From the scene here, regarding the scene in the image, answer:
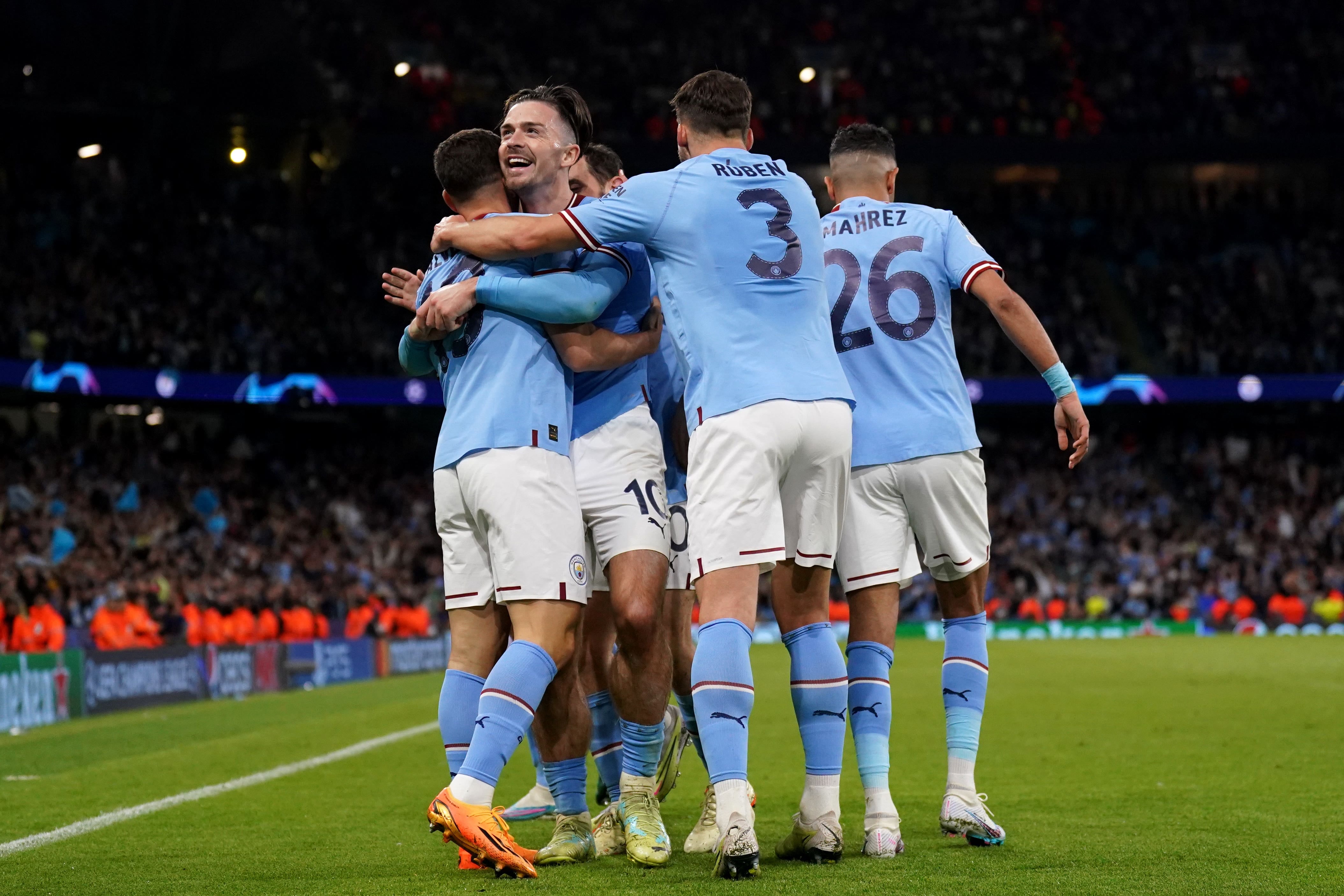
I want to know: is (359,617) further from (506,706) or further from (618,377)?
(506,706)

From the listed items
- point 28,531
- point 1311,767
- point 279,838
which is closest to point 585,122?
point 279,838

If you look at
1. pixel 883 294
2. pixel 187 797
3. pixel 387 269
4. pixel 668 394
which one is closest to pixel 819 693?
pixel 883 294

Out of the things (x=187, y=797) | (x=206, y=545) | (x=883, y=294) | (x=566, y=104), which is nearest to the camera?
(x=566, y=104)

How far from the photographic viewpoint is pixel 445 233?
5008 millimetres

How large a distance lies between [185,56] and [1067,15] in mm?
21909

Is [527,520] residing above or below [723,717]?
above

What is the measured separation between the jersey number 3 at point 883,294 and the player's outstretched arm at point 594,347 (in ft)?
2.58

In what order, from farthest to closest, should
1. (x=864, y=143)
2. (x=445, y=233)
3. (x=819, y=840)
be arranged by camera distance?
(x=864, y=143)
(x=445, y=233)
(x=819, y=840)

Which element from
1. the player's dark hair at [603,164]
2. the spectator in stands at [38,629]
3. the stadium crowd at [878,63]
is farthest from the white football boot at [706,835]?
the stadium crowd at [878,63]

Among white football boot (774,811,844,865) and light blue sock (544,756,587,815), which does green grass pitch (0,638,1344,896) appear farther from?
light blue sock (544,756,587,815)

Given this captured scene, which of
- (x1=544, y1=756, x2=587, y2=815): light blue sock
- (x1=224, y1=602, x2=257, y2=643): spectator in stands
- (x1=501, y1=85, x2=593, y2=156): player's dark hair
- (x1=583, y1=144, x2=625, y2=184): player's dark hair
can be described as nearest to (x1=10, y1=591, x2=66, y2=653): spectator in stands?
(x1=224, y1=602, x2=257, y2=643): spectator in stands

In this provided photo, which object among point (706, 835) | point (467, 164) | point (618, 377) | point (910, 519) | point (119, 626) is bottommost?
point (706, 835)

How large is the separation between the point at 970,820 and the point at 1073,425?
1.43m

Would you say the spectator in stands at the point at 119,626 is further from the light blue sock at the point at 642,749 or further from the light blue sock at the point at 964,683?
the light blue sock at the point at 964,683
